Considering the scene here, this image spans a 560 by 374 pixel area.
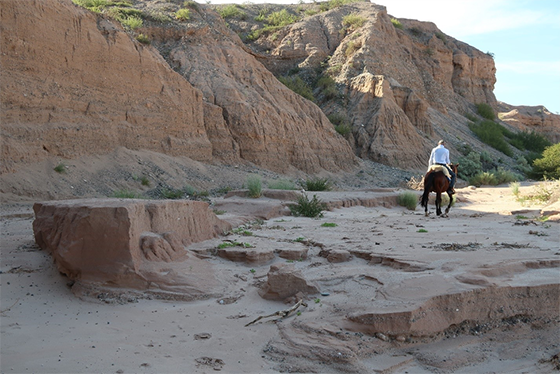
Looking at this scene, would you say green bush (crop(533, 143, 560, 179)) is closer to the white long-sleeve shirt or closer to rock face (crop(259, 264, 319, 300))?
the white long-sleeve shirt

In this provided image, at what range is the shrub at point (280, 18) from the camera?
39500 mm

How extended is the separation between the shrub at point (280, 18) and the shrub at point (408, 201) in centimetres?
2629

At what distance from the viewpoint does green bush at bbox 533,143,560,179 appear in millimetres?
29328

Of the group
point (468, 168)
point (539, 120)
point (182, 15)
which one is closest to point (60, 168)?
point (182, 15)

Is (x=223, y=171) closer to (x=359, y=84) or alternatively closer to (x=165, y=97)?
(x=165, y=97)

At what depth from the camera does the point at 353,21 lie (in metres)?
37.2

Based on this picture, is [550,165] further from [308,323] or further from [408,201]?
[308,323]

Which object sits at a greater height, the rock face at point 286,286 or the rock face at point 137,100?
the rock face at point 137,100

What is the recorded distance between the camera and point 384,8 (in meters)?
39.9

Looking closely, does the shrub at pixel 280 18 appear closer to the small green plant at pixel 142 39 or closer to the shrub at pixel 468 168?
the shrub at pixel 468 168

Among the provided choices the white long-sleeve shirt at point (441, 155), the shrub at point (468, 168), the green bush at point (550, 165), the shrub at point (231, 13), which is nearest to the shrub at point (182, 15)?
the white long-sleeve shirt at point (441, 155)

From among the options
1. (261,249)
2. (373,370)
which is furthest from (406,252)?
(373,370)

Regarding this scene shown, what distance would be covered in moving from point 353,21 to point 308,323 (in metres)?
35.9

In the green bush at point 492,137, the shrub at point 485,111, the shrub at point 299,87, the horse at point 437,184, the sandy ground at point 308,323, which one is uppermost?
the shrub at point 485,111
